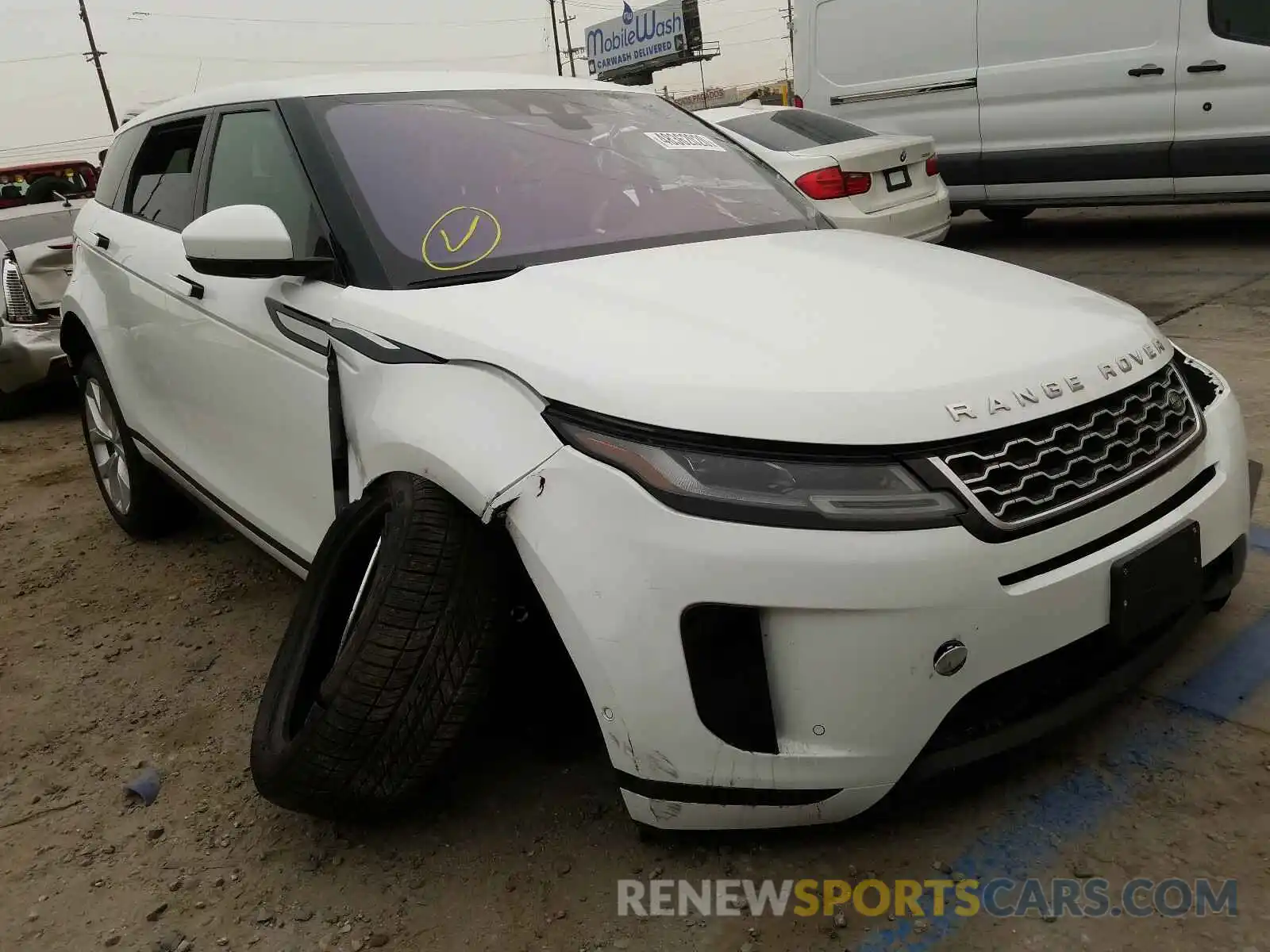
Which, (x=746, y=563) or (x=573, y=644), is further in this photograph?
(x=573, y=644)

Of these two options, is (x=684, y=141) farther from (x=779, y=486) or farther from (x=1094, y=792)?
(x=1094, y=792)

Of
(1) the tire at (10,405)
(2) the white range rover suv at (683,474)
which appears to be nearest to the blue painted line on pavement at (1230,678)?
(2) the white range rover suv at (683,474)

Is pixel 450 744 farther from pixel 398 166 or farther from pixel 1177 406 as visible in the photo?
pixel 1177 406

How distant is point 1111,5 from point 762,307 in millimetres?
6036

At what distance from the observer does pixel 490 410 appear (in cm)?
189

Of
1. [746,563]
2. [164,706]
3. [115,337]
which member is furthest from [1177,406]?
[115,337]

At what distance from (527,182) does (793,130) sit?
4.26m

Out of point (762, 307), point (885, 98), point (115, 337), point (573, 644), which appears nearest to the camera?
point (573, 644)

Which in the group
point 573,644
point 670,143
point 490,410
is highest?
point 670,143

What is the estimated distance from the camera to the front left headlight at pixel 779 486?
1.63 meters

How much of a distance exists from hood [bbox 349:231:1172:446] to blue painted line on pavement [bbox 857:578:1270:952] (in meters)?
0.72

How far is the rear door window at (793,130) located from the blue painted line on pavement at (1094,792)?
4.48 meters
